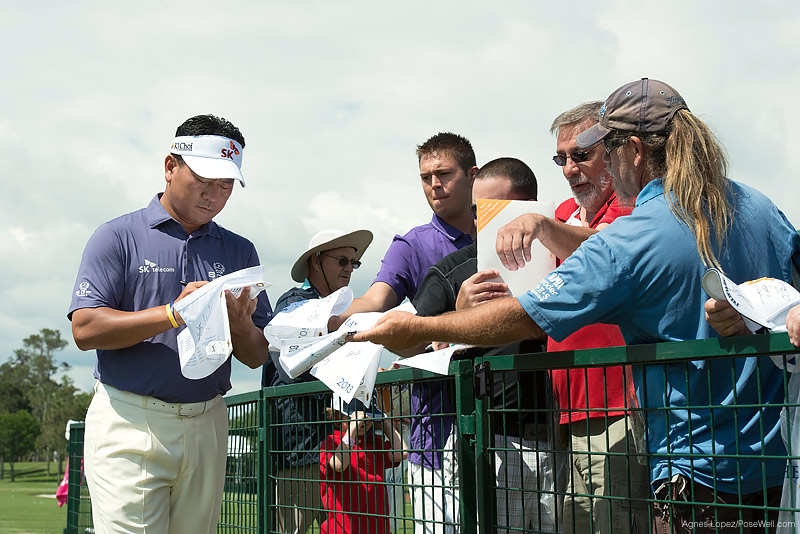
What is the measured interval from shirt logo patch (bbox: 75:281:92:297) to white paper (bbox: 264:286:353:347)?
0.83 m

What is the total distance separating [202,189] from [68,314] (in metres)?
0.81

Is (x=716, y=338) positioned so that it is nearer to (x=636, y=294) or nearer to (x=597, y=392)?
(x=636, y=294)

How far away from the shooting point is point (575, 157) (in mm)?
3533

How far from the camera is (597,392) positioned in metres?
3.01

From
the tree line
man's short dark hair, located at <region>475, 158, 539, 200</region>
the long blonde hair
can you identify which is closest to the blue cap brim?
the long blonde hair

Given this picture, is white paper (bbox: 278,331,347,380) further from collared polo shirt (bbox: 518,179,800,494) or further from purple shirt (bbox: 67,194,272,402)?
collared polo shirt (bbox: 518,179,800,494)

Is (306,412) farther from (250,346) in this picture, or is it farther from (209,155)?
(209,155)

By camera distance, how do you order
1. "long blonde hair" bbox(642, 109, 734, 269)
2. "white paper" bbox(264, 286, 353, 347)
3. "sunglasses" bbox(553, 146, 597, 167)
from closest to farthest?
"long blonde hair" bbox(642, 109, 734, 269) → "white paper" bbox(264, 286, 353, 347) → "sunglasses" bbox(553, 146, 597, 167)

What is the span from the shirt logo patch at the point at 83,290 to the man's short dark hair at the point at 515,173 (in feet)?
5.99

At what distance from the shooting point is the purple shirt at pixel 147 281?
11.8 ft

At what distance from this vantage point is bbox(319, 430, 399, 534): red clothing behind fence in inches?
133

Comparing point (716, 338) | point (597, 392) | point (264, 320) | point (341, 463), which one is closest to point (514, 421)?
point (597, 392)

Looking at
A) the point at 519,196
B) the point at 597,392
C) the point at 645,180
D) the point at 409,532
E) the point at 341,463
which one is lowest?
the point at 409,532

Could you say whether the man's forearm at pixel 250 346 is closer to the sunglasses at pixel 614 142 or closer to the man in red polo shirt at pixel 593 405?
the man in red polo shirt at pixel 593 405
